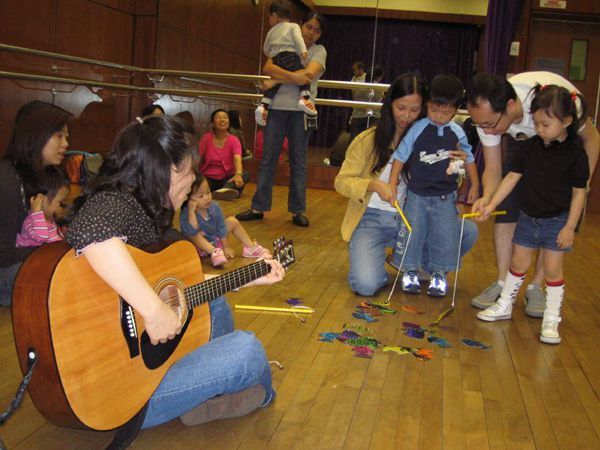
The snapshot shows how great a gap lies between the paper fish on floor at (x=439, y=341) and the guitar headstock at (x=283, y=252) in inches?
34.4

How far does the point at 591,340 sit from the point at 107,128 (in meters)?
4.82

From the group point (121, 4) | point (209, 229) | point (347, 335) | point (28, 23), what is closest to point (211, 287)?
point (347, 335)

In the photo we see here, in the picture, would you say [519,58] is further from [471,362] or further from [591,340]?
[471,362]

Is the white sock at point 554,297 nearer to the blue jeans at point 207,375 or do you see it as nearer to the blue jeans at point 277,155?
the blue jeans at point 207,375

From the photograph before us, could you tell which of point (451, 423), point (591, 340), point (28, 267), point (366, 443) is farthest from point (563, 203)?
point (28, 267)

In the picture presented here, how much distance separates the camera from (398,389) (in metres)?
2.42

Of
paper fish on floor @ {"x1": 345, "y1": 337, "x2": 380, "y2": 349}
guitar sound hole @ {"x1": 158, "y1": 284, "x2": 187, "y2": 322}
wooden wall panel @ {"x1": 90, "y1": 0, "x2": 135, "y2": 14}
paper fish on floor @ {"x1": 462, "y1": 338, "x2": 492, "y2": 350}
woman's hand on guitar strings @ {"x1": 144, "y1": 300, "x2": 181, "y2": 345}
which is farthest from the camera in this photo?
wooden wall panel @ {"x1": 90, "y1": 0, "x2": 135, "y2": 14}

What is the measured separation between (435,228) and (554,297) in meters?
0.76

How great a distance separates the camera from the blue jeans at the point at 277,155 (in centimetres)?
542

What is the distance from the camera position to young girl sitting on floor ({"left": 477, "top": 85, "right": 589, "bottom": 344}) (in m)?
3.00

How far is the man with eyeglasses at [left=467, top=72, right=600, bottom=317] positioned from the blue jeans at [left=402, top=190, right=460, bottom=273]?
225 millimetres

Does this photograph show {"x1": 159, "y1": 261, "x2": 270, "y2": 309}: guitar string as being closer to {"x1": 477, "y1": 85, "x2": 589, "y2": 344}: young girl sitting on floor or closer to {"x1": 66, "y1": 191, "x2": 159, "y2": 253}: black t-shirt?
{"x1": 66, "y1": 191, "x2": 159, "y2": 253}: black t-shirt

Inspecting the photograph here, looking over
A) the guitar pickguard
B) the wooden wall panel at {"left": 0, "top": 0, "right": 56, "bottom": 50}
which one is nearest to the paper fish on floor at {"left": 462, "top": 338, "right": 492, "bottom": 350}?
the guitar pickguard

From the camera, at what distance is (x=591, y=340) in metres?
3.16
